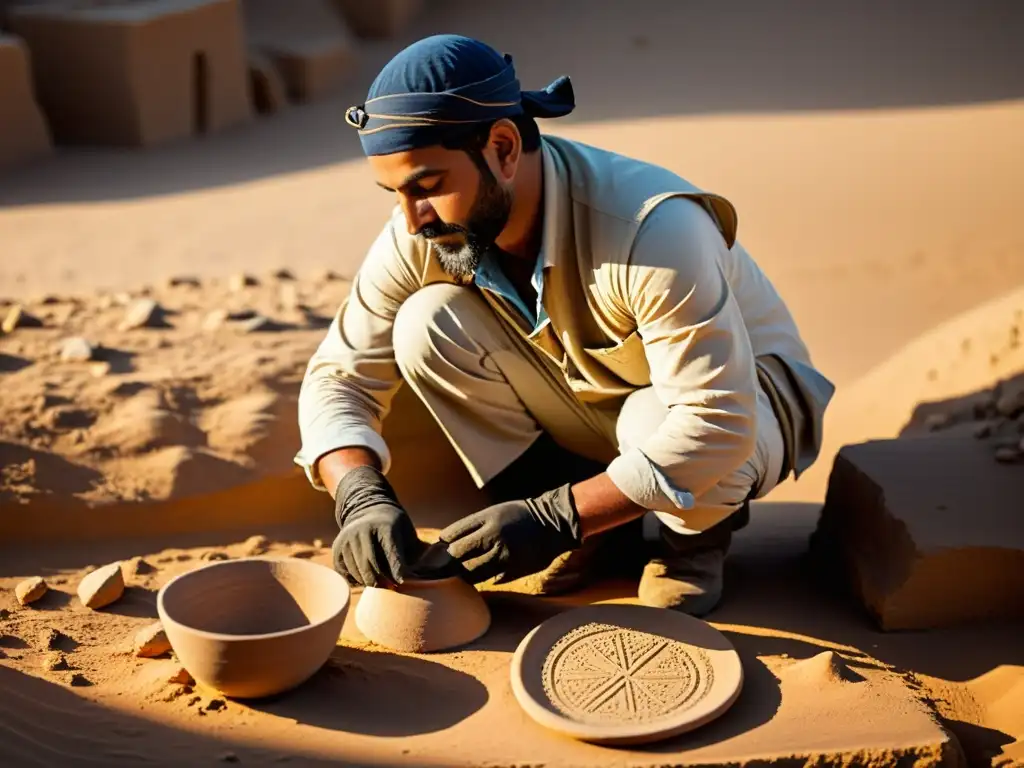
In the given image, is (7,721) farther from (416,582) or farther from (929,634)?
(929,634)

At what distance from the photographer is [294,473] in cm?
377

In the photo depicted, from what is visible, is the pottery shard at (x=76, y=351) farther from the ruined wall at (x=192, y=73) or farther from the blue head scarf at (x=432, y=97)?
the ruined wall at (x=192, y=73)

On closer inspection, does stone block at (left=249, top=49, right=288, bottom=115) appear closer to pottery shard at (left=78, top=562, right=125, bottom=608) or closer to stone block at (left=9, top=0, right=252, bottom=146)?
stone block at (left=9, top=0, right=252, bottom=146)

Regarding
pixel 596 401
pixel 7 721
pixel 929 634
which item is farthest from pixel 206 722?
pixel 929 634

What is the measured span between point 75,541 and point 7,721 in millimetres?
1168

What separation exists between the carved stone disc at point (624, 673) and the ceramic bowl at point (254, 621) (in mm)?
447

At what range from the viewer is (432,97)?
2654 millimetres

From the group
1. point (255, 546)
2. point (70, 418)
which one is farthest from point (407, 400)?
point (70, 418)

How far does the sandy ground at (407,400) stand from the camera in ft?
8.46

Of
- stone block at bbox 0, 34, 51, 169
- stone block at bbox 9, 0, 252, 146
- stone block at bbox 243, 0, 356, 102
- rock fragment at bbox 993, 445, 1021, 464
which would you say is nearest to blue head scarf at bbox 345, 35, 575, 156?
rock fragment at bbox 993, 445, 1021, 464

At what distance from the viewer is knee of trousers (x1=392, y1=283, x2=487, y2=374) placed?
314 centimetres

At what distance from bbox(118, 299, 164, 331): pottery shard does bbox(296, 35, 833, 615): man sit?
58.2 inches

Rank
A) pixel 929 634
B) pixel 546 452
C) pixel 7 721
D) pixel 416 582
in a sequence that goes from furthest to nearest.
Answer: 1. pixel 546 452
2. pixel 929 634
3. pixel 416 582
4. pixel 7 721

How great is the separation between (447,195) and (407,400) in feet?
4.04
